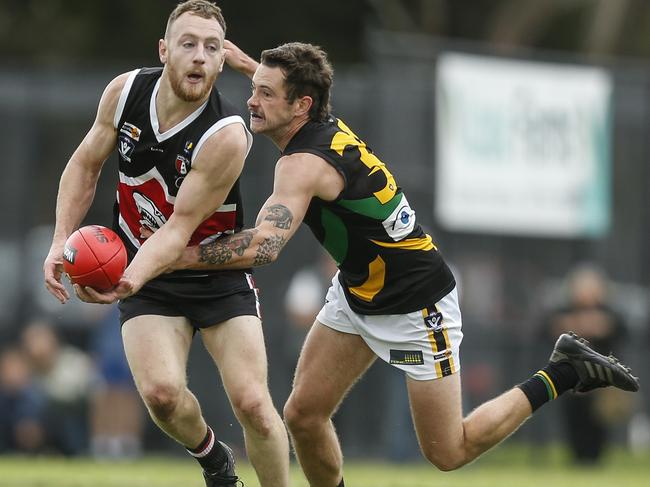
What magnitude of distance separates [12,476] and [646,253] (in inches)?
315

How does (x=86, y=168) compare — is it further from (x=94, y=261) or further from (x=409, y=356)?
(x=409, y=356)

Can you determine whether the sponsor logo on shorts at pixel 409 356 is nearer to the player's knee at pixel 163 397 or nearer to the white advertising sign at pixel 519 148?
the player's knee at pixel 163 397

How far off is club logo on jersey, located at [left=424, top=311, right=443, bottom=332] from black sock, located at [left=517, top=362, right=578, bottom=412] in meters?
0.73

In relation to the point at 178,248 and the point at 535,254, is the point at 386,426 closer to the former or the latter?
the point at 535,254

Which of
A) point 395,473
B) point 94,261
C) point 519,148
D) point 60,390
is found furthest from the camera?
point 519,148

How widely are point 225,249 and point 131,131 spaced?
819mm

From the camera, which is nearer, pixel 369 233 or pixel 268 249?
pixel 268 249

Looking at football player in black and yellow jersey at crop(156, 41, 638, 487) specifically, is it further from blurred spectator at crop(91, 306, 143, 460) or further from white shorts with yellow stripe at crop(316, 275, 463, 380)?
blurred spectator at crop(91, 306, 143, 460)

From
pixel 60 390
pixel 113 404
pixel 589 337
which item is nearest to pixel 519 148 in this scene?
pixel 589 337

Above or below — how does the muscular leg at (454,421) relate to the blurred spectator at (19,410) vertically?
above

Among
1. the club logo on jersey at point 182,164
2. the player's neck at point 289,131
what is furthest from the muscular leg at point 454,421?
the club logo on jersey at point 182,164

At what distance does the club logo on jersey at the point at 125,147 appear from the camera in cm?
754

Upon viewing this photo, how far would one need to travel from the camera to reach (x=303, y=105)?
7535 mm

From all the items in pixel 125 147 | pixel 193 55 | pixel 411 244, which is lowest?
pixel 411 244
